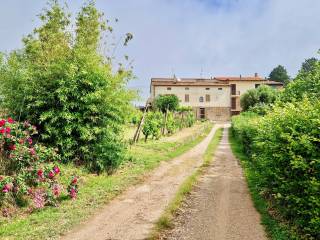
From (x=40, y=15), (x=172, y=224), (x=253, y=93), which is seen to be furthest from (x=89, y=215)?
(x=253, y=93)

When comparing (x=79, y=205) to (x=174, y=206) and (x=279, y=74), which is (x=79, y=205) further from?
(x=279, y=74)

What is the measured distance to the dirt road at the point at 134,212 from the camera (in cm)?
757

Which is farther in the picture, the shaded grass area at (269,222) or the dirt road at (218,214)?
the dirt road at (218,214)

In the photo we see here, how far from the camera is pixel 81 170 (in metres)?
12.9

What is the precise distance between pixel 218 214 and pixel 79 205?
11.7 ft

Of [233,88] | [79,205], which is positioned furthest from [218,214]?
[233,88]

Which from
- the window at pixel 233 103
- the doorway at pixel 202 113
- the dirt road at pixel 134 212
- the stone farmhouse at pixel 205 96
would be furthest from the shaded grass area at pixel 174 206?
the window at pixel 233 103

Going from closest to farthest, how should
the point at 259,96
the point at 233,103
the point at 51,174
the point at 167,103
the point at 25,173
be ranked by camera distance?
the point at 25,173, the point at 51,174, the point at 167,103, the point at 259,96, the point at 233,103

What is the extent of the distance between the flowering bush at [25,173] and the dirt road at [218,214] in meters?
3.39

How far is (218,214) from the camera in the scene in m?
9.20

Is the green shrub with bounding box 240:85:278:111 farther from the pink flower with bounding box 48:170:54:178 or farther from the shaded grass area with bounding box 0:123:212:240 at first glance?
the pink flower with bounding box 48:170:54:178

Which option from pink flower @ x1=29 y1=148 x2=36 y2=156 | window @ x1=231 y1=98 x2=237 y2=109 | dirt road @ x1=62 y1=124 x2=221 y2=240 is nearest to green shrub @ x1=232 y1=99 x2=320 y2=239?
dirt road @ x1=62 y1=124 x2=221 y2=240

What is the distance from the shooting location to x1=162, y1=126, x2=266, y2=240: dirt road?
7.70 m

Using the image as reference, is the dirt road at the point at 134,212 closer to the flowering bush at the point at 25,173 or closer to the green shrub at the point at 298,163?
the flowering bush at the point at 25,173
